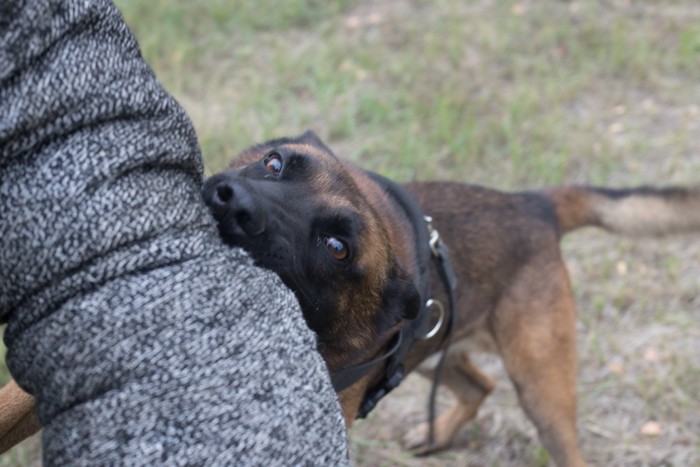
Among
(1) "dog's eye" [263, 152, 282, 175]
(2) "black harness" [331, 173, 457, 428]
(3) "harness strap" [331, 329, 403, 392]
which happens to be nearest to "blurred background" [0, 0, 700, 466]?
(2) "black harness" [331, 173, 457, 428]

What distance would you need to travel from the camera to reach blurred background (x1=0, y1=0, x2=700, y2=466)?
4.19m

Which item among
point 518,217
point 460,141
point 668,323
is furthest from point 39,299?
point 460,141

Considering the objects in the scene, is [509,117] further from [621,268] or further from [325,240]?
[325,240]

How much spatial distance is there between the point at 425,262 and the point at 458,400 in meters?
1.44

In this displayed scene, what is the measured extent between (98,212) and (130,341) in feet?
0.82

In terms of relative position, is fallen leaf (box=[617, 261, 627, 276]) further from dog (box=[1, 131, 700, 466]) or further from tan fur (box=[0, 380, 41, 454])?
tan fur (box=[0, 380, 41, 454])

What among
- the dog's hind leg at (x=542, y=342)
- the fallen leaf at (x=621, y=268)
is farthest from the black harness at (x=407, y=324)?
the fallen leaf at (x=621, y=268)

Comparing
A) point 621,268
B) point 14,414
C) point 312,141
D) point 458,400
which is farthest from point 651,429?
point 14,414

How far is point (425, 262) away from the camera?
9.66 ft

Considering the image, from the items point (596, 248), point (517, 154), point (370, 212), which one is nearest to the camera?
point (370, 212)

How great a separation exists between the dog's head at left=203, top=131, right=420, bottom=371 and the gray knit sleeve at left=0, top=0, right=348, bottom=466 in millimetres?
402

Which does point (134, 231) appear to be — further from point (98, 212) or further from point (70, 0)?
point (70, 0)

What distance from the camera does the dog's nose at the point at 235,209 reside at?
2039 millimetres

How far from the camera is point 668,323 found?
4.58m
